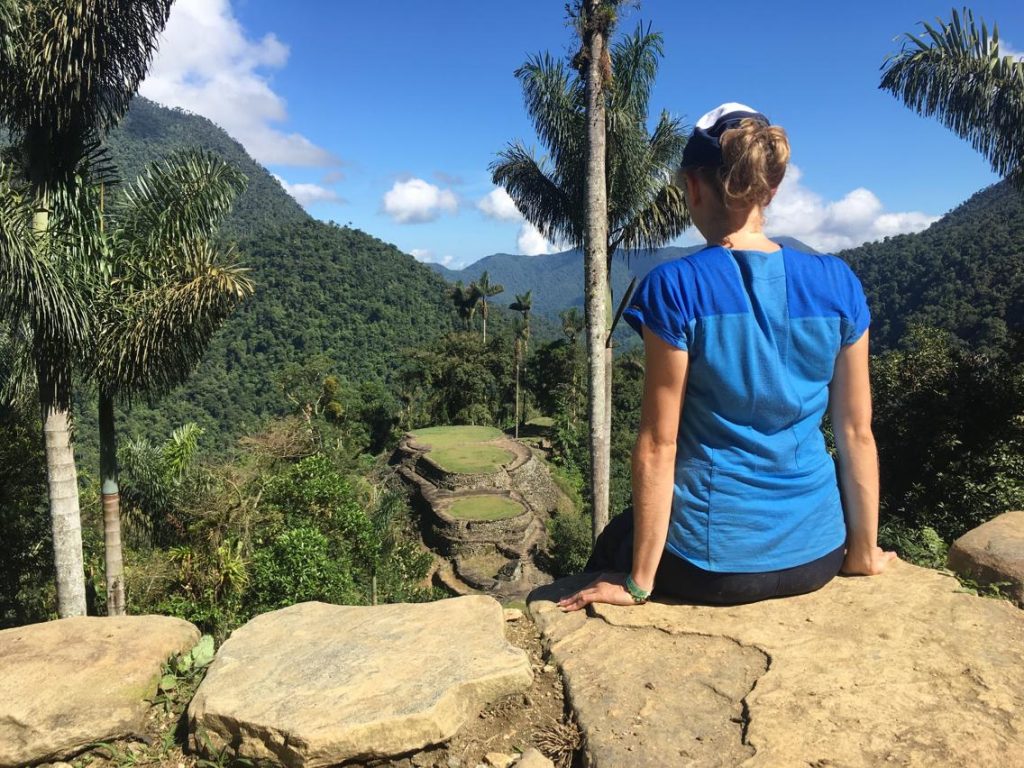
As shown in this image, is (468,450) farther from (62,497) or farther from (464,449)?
(62,497)

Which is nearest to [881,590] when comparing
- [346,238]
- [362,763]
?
[362,763]

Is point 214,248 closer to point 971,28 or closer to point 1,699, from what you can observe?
point 1,699

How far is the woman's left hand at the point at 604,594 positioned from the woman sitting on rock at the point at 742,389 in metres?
0.12

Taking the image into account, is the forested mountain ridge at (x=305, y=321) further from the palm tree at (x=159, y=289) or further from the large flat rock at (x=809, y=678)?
the large flat rock at (x=809, y=678)

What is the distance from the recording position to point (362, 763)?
5.55 feet

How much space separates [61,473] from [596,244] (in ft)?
21.6

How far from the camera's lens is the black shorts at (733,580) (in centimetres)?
208

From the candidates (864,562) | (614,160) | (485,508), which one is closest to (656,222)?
(614,160)

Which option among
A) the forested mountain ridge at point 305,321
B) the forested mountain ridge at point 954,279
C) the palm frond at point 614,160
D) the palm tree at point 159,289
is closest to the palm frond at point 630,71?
the palm frond at point 614,160

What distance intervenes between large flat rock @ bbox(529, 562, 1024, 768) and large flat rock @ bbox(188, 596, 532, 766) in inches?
10.4

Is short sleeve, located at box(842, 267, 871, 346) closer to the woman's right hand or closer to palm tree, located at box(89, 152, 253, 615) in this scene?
the woman's right hand

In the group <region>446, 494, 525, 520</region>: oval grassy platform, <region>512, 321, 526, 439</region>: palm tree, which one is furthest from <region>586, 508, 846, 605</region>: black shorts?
<region>512, 321, 526, 439</region>: palm tree

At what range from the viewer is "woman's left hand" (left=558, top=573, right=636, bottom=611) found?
7.28ft

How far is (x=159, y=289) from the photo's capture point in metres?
6.75
